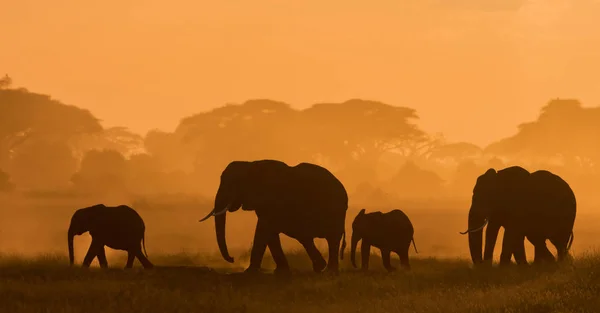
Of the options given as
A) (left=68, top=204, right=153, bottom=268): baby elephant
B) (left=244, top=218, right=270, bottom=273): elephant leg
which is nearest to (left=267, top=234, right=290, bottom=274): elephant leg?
(left=244, top=218, right=270, bottom=273): elephant leg

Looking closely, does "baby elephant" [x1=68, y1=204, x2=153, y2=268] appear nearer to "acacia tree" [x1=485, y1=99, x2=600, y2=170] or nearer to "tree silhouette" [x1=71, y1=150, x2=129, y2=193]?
"tree silhouette" [x1=71, y1=150, x2=129, y2=193]

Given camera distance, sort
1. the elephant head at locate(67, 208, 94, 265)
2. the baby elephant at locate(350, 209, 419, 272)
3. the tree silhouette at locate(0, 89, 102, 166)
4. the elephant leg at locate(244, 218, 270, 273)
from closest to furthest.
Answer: the elephant leg at locate(244, 218, 270, 273), the elephant head at locate(67, 208, 94, 265), the baby elephant at locate(350, 209, 419, 272), the tree silhouette at locate(0, 89, 102, 166)

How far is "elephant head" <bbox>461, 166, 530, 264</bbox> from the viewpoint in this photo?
92.0 feet

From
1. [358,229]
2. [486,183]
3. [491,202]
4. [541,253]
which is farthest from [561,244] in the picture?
[358,229]

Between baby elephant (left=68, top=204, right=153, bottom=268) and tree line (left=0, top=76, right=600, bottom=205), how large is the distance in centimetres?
4349

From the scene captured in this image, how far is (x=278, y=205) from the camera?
26.7 meters

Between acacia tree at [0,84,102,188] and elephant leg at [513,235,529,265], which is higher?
acacia tree at [0,84,102,188]

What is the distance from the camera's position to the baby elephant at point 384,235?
96.4ft

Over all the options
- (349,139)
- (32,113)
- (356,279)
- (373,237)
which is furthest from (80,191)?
(356,279)

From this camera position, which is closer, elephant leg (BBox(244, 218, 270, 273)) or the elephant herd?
elephant leg (BBox(244, 218, 270, 273))

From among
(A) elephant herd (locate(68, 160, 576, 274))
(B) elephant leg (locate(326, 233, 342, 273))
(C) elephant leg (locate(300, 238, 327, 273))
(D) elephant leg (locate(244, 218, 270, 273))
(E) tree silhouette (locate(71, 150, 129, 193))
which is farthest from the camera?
(E) tree silhouette (locate(71, 150, 129, 193))

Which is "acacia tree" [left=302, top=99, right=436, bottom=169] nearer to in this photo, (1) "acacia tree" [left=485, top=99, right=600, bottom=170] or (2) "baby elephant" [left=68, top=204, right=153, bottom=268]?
(1) "acacia tree" [left=485, top=99, right=600, bottom=170]

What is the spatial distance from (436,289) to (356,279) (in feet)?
7.53

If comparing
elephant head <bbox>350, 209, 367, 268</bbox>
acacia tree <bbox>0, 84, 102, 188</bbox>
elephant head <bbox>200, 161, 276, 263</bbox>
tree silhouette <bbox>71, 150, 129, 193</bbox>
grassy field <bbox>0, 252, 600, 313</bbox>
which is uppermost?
acacia tree <bbox>0, 84, 102, 188</bbox>
